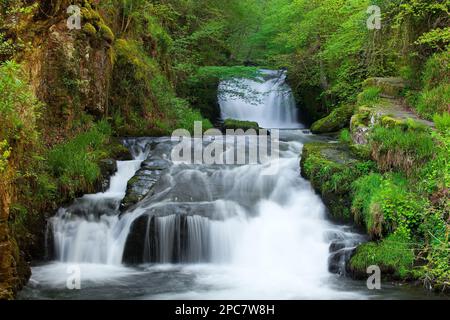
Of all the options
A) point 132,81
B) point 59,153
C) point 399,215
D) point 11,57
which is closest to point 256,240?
point 399,215

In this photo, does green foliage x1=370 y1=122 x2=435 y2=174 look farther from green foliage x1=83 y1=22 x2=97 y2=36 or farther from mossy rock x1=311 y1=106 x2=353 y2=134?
green foliage x1=83 y1=22 x2=97 y2=36

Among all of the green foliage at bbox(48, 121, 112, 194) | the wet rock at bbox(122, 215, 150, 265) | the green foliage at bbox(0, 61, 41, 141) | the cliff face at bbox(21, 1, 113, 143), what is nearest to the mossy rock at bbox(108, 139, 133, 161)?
the green foliage at bbox(48, 121, 112, 194)

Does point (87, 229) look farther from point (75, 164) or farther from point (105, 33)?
point (105, 33)

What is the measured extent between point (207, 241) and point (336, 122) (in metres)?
8.13

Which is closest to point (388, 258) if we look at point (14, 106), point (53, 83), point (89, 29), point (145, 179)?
point (145, 179)

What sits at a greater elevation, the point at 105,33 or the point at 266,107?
the point at 105,33

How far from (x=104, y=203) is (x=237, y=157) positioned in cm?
373

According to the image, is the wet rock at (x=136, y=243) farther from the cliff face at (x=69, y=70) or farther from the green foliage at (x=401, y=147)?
the green foliage at (x=401, y=147)

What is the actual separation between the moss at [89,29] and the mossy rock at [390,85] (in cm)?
751

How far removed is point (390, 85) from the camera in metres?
12.7

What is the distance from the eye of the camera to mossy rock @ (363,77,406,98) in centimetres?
1247

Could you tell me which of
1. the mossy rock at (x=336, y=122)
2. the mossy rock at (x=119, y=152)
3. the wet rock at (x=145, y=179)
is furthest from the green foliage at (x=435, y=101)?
the mossy rock at (x=119, y=152)

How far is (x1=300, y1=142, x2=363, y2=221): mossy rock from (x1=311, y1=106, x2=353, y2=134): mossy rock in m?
4.42

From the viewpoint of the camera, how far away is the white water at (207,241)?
7.41m
